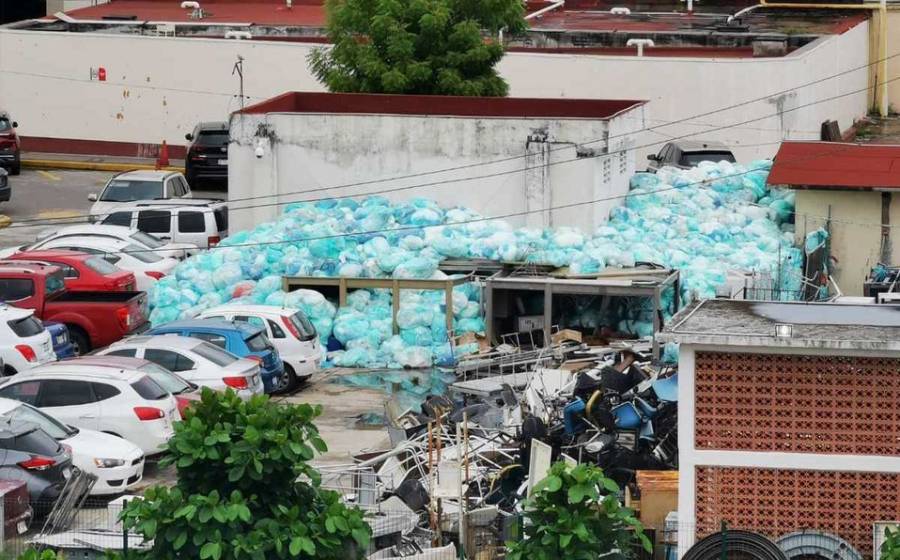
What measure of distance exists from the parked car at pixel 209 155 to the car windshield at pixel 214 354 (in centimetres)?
1727

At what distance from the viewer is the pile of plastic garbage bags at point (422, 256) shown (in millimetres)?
29906

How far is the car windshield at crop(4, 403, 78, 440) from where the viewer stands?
2111 centimetres

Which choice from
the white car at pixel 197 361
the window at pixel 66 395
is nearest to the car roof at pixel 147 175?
the white car at pixel 197 361

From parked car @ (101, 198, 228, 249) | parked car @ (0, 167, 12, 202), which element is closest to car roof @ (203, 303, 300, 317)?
parked car @ (101, 198, 228, 249)

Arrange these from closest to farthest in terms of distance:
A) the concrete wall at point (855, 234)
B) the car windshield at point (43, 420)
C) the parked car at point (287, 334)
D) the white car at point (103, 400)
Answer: the car windshield at point (43, 420) < the white car at point (103, 400) < the parked car at point (287, 334) < the concrete wall at point (855, 234)

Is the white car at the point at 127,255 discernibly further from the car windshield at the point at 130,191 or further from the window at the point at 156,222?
the car windshield at the point at 130,191

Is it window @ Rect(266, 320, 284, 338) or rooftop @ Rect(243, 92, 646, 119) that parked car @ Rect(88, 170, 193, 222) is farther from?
window @ Rect(266, 320, 284, 338)

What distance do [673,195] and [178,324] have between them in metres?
11.0

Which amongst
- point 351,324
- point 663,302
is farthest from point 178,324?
point 663,302

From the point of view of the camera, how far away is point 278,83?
46250mm

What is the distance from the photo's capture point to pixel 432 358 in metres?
29.4

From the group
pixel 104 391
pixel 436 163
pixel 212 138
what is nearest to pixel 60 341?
pixel 104 391

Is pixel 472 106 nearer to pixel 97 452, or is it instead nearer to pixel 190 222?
pixel 190 222

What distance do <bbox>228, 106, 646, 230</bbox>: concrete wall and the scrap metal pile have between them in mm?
8847
